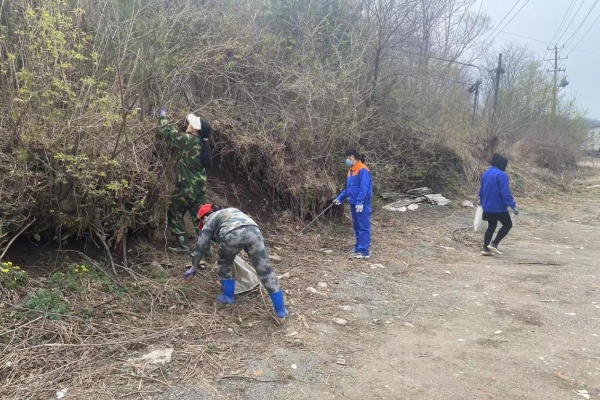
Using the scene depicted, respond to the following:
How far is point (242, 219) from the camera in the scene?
4.30 m

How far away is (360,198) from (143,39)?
12.6 feet

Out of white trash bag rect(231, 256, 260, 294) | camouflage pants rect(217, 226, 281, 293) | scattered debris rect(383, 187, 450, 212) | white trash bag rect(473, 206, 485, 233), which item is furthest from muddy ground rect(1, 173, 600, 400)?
scattered debris rect(383, 187, 450, 212)

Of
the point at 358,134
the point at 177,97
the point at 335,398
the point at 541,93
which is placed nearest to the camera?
the point at 335,398

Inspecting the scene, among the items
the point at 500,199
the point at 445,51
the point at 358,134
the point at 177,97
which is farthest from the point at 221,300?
the point at 445,51

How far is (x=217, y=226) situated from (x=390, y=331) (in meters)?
1.97

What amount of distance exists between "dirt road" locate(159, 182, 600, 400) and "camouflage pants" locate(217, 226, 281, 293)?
48cm

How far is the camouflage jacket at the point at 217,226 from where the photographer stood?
4.25 metres

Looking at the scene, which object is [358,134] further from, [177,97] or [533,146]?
[533,146]

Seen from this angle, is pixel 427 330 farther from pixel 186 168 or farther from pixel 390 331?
pixel 186 168

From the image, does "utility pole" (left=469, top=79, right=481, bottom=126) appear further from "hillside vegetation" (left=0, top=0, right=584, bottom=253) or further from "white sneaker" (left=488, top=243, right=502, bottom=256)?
"white sneaker" (left=488, top=243, right=502, bottom=256)

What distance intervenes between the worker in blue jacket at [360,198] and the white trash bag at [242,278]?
2.30 metres

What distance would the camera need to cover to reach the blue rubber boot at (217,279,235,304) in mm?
4570

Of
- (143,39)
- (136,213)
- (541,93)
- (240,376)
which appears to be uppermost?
(541,93)

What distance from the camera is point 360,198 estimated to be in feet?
21.9
